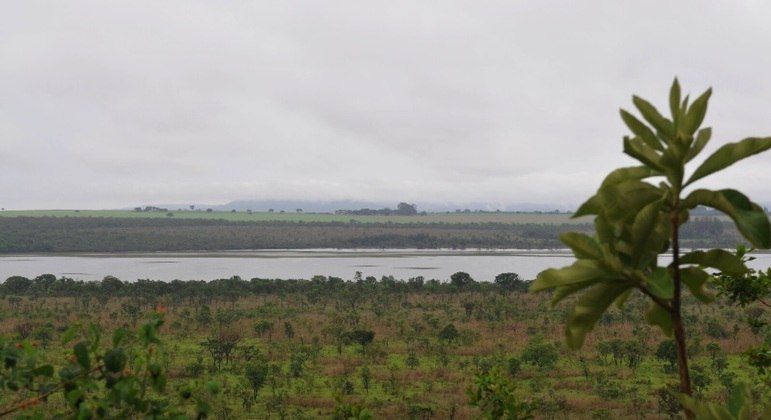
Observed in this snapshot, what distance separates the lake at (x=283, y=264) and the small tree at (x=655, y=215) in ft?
210

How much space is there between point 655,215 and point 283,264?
87.9 meters

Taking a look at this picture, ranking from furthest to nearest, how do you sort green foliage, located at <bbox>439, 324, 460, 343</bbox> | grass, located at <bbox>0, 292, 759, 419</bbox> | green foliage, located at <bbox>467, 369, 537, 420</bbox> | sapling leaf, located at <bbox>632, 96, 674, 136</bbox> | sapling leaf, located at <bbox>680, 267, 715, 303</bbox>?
green foliage, located at <bbox>439, 324, 460, 343</bbox>
grass, located at <bbox>0, 292, 759, 419</bbox>
green foliage, located at <bbox>467, 369, 537, 420</bbox>
sapling leaf, located at <bbox>680, 267, 715, 303</bbox>
sapling leaf, located at <bbox>632, 96, 674, 136</bbox>

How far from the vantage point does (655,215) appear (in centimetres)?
254

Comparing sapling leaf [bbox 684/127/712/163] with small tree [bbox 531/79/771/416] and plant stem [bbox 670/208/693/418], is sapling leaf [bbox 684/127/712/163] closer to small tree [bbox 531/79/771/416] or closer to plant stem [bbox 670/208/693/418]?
small tree [bbox 531/79/771/416]

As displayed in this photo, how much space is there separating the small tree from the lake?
64.0 metres

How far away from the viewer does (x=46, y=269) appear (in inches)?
3155

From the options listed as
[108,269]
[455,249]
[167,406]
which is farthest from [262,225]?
[167,406]

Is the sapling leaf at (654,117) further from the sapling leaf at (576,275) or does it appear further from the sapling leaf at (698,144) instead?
the sapling leaf at (576,275)

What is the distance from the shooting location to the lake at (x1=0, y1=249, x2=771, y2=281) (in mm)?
74000

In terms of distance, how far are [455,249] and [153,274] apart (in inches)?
2447

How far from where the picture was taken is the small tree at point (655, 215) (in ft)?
8.32

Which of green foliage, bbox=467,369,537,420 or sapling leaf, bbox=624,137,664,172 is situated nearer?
sapling leaf, bbox=624,137,664,172

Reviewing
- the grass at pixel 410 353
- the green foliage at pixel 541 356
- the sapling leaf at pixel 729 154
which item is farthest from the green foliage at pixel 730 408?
the green foliage at pixel 541 356

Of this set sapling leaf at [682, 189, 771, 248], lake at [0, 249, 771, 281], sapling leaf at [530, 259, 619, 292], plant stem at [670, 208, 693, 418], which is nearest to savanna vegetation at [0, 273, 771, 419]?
sapling leaf at [530, 259, 619, 292]
